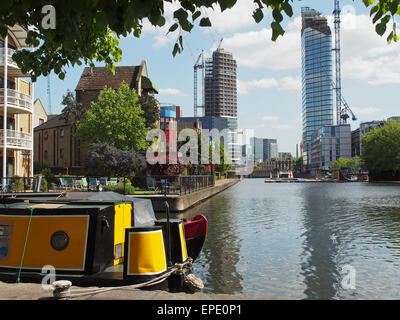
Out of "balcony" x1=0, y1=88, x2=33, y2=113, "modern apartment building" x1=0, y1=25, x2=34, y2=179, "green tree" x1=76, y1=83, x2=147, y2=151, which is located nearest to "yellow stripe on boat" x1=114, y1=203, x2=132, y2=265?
"modern apartment building" x1=0, y1=25, x2=34, y2=179

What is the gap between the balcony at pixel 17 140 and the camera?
34.6 meters

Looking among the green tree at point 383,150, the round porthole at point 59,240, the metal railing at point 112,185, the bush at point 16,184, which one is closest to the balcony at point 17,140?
the metal railing at point 112,185

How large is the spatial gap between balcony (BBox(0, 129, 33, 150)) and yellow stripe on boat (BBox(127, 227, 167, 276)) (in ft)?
101

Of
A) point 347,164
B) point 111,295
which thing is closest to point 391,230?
point 111,295

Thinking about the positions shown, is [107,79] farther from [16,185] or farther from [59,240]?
[59,240]

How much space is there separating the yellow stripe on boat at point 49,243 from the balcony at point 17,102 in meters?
30.0

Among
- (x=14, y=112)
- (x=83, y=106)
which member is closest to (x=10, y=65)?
(x=14, y=112)

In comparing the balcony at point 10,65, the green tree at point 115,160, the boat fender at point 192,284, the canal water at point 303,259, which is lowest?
the canal water at point 303,259

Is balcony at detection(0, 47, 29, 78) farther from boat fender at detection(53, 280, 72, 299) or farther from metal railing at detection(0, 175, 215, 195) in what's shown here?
boat fender at detection(53, 280, 72, 299)

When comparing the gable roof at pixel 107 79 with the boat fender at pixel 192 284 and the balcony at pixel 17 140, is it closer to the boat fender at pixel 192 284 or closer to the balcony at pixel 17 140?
the balcony at pixel 17 140

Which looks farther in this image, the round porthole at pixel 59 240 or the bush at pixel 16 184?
the bush at pixel 16 184

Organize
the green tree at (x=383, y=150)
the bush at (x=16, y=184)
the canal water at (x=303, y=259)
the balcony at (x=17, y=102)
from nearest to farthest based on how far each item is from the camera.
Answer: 1. the canal water at (x=303, y=259)
2. the bush at (x=16, y=184)
3. the balcony at (x=17, y=102)
4. the green tree at (x=383, y=150)

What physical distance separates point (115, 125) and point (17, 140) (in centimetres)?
1436

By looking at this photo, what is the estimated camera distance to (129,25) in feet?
15.7
